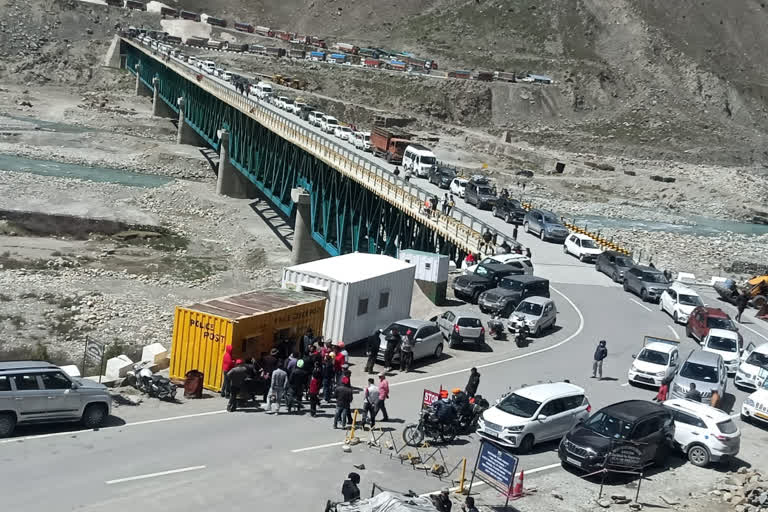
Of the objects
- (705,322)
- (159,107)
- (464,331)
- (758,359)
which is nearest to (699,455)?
(758,359)

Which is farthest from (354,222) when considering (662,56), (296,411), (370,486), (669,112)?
(662,56)

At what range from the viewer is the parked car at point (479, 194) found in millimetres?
58625

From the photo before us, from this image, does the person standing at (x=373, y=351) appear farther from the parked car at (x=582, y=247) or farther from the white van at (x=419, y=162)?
the white van at (x=419, y=162)

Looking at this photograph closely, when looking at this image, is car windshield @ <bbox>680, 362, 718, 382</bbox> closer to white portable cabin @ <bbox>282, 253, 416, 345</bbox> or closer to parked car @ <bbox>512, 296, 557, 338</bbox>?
parked car @ <bbox>512, 296, 557, 338</bbox>

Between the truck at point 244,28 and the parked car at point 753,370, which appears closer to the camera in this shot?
the parked car at point 753,370

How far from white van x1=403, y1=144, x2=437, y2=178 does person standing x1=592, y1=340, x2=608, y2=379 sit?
127 ft

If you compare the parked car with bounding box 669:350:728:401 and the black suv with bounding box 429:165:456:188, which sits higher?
the parked car with bounding box 669:350:728:401

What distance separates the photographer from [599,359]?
2916cm

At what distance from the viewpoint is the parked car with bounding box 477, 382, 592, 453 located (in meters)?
22.1

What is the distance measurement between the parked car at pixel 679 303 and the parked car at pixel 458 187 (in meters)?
22.5

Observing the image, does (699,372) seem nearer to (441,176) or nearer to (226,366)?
(226,366)

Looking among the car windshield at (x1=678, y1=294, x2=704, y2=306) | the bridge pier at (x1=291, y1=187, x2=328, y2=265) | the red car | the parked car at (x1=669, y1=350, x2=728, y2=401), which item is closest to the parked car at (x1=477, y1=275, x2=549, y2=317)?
the car windshield at (x1=678, y1=294, x2=704, y2=306)

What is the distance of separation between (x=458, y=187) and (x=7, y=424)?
43.6m

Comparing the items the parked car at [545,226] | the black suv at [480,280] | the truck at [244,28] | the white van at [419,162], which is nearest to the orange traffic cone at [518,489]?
the black suv at [480,280]
